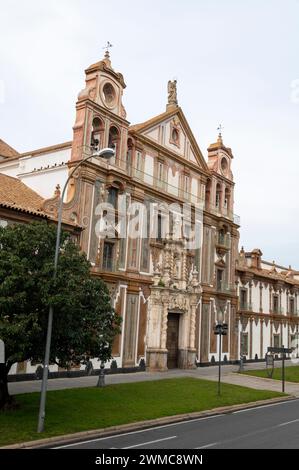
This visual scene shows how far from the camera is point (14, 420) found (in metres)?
16.0

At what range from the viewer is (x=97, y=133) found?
105ft

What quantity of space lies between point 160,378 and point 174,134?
62.1 ft

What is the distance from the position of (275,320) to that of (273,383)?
72.8 feet

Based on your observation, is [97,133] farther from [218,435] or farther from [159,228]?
[218,435]

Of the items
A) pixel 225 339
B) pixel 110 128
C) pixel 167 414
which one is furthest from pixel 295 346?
pixel 167 414

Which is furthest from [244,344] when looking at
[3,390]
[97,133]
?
[3,390]

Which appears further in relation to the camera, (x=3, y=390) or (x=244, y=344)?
(x=244, y=344)

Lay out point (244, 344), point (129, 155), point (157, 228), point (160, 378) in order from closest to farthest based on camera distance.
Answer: point (160, 378)
point (129, 155)
point (157, 228)
point (244, 344)

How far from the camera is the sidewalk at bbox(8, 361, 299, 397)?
24.2 metres

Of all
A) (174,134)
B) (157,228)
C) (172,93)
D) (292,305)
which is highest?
(172,93)

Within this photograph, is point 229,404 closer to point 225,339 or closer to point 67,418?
point 67,418

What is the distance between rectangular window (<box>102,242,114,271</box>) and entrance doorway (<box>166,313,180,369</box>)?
721 cm

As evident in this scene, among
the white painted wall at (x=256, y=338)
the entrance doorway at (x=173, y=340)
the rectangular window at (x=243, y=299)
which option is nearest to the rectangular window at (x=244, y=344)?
the white painted wall at (x=256, y=338)

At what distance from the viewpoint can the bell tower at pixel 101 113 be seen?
1203 inches
